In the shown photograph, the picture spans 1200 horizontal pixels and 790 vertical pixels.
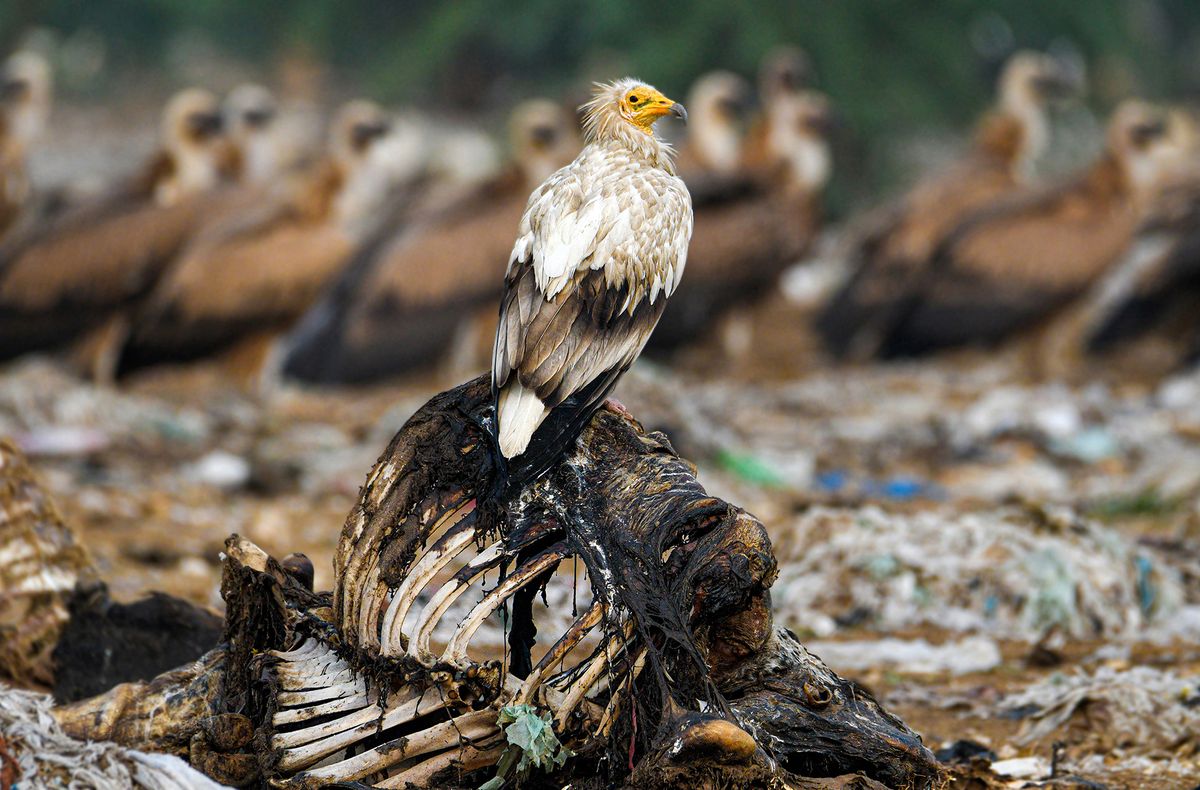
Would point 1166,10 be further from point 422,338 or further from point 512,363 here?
point 512,363

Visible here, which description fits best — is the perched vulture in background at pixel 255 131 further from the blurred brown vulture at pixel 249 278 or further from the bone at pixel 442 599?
the bone at pixel 442 599

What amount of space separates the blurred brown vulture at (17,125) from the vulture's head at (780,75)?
542cm

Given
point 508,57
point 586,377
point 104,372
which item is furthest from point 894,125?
point 586,377

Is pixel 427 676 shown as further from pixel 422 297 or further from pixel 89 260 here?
pixel 422 297

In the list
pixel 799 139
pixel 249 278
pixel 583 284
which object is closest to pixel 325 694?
pixel 583 284

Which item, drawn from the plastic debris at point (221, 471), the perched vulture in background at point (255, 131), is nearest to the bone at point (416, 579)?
the plastic debris at point (221, 471)

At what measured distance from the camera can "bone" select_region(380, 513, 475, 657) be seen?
9.36 ft

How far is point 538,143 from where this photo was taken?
37.1ft

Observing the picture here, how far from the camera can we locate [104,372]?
9906 millimetres

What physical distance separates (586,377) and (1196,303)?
864 cm

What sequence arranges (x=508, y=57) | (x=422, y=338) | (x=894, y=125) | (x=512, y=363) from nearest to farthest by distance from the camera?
(x=512, y=363), (x=422, y=338), (x=894, y=125), (x=508, y=57)

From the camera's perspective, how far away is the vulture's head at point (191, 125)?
10.8 meters

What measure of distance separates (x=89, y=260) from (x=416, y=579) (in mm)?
7703

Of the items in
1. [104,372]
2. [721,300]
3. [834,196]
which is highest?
[834,196]
